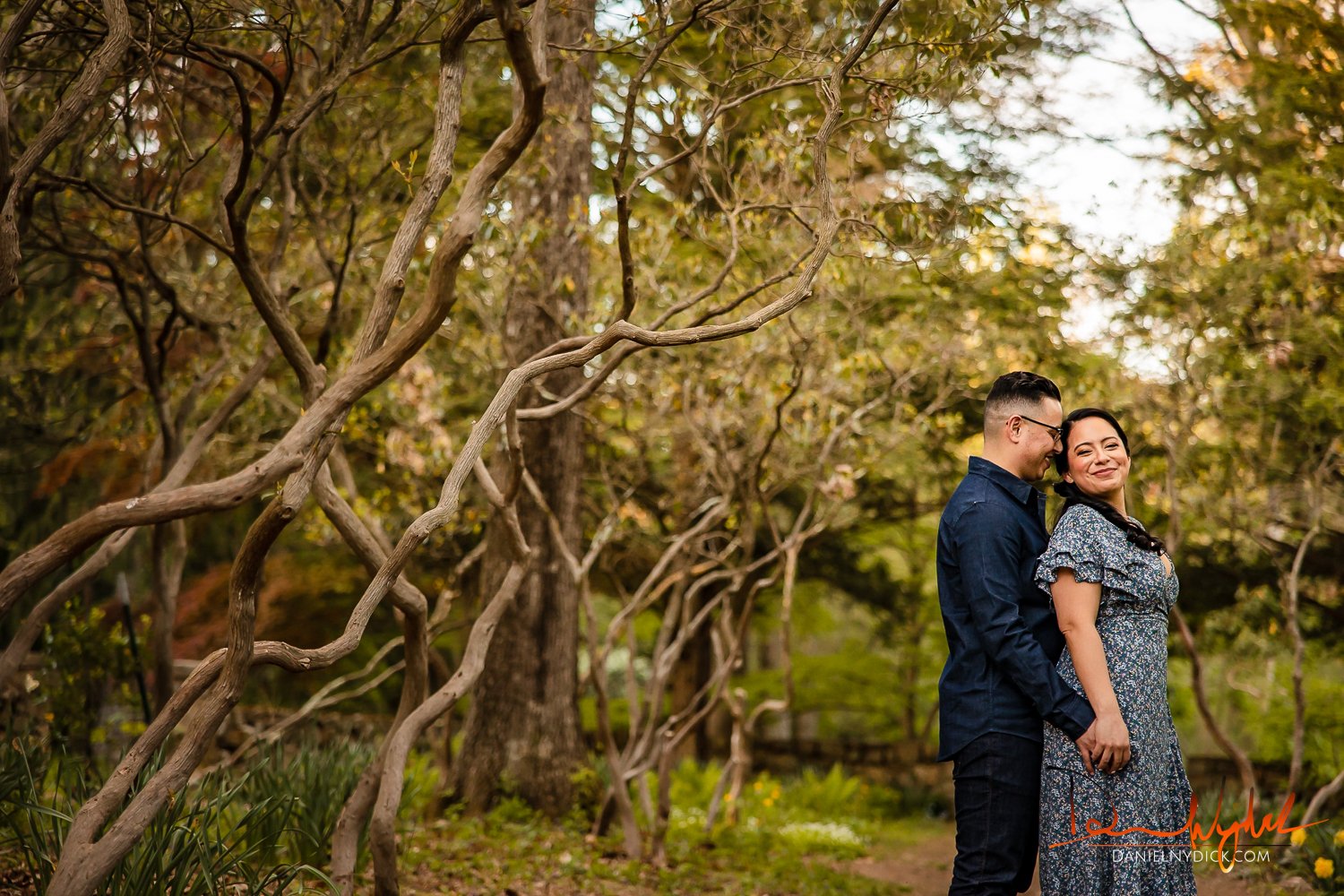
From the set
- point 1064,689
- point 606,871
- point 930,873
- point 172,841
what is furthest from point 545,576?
point 1064,689

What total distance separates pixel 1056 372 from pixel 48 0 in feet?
21.9

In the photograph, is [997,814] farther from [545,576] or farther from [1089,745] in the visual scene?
[545,576]

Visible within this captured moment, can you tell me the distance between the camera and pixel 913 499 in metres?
11.4

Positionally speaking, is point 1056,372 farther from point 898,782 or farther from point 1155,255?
point 898,782

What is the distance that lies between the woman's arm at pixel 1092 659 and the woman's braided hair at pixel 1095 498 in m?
0.21

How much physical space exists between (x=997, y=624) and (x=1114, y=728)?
37 centimetres

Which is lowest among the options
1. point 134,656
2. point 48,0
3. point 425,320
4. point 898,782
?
point 898,782

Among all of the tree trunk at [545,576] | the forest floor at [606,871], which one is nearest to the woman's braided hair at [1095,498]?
the forest floor at [606,871]

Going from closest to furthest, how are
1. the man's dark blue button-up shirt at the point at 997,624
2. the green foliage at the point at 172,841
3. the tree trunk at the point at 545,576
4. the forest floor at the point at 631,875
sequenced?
the man's dark blue button-up shirt at the point at 997,624 → the green foliage at the point at 172,841 → the forest floor at the point at 631,875 → the tree trunk at the point at 545,576

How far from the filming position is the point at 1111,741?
2.60 metres

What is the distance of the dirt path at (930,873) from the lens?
581 cm

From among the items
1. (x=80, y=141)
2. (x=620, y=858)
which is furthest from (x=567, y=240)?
(x=620, y=858)

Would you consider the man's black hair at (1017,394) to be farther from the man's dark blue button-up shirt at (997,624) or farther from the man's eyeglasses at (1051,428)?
the man's dark blue button-up shirt at (997,624)

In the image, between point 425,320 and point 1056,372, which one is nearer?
point 425,320
